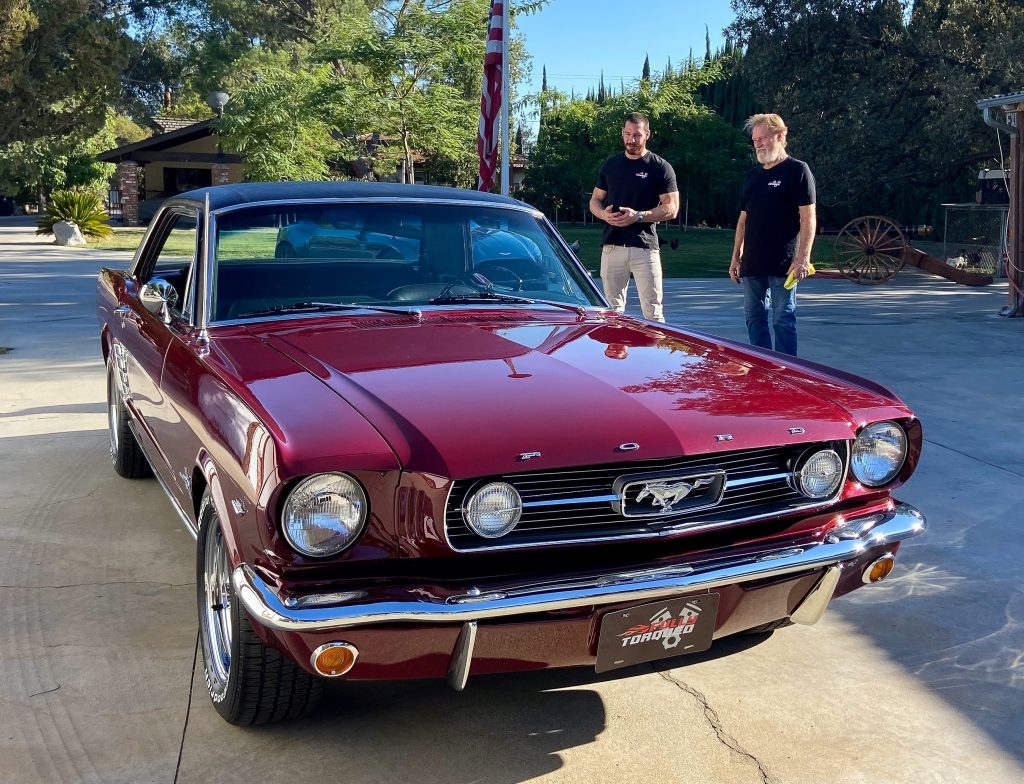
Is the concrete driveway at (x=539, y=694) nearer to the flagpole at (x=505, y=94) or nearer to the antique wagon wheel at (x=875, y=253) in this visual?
the flagpole at (x=505, y=94)

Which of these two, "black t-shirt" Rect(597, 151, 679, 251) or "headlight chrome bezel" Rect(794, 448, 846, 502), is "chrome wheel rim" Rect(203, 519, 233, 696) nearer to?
"headlight chrome bezel" Rect(794, 448, 846, 502)

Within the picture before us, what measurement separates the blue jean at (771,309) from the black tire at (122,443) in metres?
3.72

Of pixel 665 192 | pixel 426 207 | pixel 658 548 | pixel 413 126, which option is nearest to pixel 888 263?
pixel 413 126

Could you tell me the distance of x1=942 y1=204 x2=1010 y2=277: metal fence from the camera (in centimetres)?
1827

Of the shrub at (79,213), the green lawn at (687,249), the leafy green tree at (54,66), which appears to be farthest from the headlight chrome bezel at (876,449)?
the shrub at (79,213)

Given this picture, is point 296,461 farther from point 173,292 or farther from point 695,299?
point 695,299

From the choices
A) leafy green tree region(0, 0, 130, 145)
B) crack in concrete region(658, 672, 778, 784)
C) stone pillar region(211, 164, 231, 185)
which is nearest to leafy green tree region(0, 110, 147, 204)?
stone pillar region(211, 164, 231, 185)

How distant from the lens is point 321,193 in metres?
4.22

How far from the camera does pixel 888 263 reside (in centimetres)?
1788

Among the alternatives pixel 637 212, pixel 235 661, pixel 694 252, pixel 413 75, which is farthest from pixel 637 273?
pixel 694 252

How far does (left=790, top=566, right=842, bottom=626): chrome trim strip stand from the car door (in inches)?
82.5

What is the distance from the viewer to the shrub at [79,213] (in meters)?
27.3

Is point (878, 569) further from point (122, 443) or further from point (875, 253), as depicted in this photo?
point (875, 253)

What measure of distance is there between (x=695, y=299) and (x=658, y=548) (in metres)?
11.6
